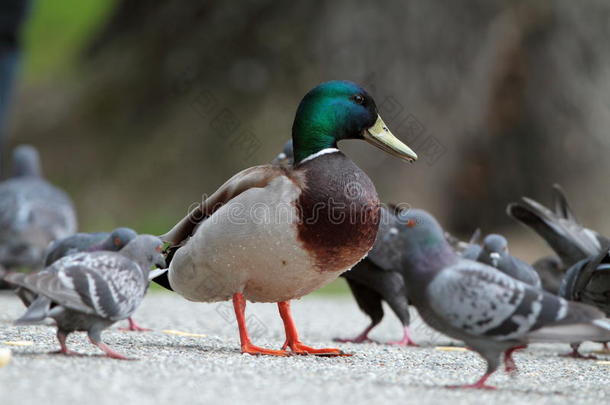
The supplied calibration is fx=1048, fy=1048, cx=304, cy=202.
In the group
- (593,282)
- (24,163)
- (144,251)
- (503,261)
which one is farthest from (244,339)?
(24,163)

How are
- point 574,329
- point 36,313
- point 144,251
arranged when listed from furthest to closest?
point 144,251 → point 36,313 → point 574,329

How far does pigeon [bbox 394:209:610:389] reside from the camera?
4.92 m

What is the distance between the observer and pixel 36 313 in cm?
512

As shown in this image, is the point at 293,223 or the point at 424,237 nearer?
the point at 424,237

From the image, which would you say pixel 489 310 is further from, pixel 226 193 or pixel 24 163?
pixel 24 163

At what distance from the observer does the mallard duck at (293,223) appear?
19.6 feet

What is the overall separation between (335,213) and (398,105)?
33.9ft

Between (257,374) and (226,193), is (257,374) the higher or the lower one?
the lower one

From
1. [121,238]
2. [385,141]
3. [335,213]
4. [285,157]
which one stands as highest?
[385,141]

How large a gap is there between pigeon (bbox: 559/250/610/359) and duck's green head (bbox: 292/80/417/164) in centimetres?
160

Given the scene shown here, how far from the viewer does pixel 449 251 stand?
17.2ft

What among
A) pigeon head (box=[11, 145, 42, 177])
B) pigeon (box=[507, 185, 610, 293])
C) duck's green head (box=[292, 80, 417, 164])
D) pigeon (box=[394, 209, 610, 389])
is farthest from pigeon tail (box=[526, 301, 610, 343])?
pigeon head (box=[11, 145, 42, 177])

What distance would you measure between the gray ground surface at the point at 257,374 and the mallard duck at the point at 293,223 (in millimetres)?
429

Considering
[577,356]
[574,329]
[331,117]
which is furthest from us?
[577,356]
